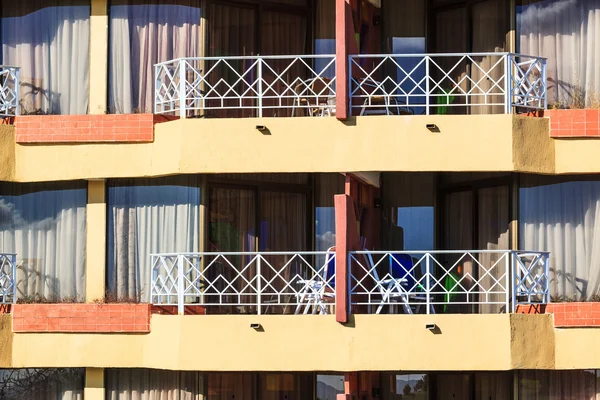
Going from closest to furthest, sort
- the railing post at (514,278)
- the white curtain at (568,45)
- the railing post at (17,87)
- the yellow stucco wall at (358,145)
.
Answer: the railing post at (514,278), the yellow stucco wall at (358,145), the white curtain at (568,45), the railing post at (17,87)

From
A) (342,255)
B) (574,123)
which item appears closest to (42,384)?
(342,255)

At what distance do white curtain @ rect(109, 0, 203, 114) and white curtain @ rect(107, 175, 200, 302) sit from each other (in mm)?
1262

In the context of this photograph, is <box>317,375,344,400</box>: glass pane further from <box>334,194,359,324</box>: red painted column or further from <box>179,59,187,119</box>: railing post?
<box>179,59,187,119</box>: railing post

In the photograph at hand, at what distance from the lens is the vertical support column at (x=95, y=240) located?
19.0 meters

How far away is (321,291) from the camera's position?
18219mm

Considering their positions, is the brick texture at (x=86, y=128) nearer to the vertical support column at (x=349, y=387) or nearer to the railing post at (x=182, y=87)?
the railing post at (x=182, y=87)

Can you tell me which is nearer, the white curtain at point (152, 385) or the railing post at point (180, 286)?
the railing post at point (180, 286)

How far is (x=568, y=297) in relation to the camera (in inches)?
734

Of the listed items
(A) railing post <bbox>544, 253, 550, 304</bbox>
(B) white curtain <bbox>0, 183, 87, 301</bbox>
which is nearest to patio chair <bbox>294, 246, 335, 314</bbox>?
(A) railing post <bbox>544, 253, 550, 304</bbox>

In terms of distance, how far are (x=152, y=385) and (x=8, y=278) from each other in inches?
107

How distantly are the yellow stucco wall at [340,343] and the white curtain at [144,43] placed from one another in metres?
3.60

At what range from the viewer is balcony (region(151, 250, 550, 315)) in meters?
17.7

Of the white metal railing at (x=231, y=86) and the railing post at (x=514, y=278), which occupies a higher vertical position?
the white metal railing at (x=231, y=86)

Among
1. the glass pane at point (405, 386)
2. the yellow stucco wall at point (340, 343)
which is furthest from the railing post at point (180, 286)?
the glass pane at point (405, 386)
